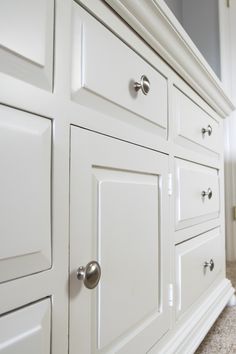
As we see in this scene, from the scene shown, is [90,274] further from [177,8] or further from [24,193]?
[177,8]

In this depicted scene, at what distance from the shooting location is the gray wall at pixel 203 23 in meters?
1.84


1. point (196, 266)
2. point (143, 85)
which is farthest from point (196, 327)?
point (143, 85)

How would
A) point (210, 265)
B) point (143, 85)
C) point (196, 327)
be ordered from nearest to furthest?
point (143, 85)
point (196, 327)
point (210, 265)

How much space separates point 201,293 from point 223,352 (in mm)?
150

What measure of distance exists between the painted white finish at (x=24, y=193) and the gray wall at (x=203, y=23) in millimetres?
1725

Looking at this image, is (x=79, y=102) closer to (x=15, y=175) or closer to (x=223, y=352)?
(x=15, y=175)

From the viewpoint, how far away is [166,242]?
2.18 feet

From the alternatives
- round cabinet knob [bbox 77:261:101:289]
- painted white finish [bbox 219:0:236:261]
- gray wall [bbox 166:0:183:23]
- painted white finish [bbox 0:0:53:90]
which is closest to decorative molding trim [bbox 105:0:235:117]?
painted white finish [bbox 0:0:53:90]

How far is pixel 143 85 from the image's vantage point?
580mm

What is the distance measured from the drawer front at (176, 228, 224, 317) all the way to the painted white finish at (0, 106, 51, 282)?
0.44 m

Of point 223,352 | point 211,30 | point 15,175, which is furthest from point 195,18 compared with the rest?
point 15,175

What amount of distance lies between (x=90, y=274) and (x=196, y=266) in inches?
19.2

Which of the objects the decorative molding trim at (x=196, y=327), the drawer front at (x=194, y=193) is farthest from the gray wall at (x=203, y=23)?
the decorative molding trim at (x=196, y=327)

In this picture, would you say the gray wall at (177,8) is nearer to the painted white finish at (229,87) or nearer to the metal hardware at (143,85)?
the painted white finish at (229,87)
